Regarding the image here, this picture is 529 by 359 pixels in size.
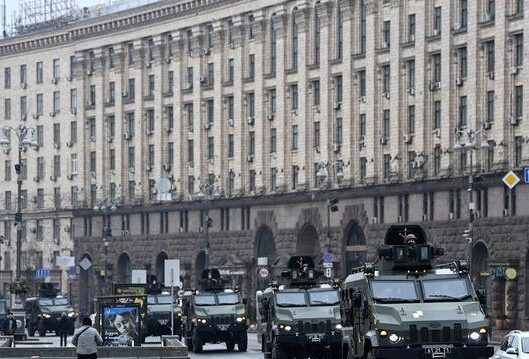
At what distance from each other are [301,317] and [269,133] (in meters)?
58.0

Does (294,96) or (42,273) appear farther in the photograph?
(42,273)

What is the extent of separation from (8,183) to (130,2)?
2083 cm

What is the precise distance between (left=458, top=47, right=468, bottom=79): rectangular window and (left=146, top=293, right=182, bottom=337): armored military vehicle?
21.4 meters

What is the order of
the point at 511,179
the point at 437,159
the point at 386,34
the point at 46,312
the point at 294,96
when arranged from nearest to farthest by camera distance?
A: the point at 511,179 < the point at 46,312 < the point at 437,159 < the point at 386,34 < the point at 294,96

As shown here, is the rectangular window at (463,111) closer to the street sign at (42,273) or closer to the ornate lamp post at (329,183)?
the ornate lamp post at (329,183)

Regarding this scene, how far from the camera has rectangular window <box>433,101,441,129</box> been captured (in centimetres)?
9250

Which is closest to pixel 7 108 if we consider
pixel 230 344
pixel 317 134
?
pixel 317 134

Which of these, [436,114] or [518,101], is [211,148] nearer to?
[436,114]

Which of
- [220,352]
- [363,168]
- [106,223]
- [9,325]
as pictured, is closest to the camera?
[220,352]

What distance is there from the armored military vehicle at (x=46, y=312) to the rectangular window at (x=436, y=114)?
20057mm

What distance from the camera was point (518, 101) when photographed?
85.9m

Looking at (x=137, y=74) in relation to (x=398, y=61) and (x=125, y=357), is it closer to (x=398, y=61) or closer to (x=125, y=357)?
(x=398, y=61)

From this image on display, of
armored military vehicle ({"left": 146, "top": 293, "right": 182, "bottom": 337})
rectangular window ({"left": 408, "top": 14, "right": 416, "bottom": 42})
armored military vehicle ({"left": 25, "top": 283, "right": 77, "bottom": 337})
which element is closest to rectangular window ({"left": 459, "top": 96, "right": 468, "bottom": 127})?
rectangular window ({"left": 408, "top": 14, "right": 416, "bottom": 42})

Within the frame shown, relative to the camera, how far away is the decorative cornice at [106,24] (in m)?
117
